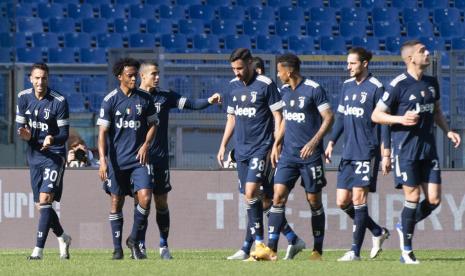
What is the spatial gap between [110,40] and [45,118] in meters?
11.4

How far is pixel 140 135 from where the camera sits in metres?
13.6

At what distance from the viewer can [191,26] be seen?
25547 mm

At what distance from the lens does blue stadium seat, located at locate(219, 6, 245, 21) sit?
1014 inches

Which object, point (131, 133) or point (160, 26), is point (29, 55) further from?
point (131, 133)

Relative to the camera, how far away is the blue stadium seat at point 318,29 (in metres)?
25.8

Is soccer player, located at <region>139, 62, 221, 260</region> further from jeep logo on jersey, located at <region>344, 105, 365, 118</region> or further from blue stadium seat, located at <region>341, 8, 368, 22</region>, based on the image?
blue stadium seat, located at <region>341, 8, 368, 22</region>

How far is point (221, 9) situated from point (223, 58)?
800 cm

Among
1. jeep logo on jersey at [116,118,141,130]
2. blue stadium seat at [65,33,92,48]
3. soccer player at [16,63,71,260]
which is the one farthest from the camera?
blue stadium seat at [65,33,92,48]

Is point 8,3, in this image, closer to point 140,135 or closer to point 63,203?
point 63,203

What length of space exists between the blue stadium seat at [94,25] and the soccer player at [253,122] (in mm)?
12325

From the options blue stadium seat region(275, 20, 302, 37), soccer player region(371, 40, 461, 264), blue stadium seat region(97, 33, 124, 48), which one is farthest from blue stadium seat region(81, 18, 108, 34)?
soccer player region(371, 40, 461, 264)

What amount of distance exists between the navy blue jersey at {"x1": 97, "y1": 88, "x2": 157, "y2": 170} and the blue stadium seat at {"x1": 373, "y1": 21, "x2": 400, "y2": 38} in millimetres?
13087

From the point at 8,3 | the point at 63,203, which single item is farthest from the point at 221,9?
the point at 63,203

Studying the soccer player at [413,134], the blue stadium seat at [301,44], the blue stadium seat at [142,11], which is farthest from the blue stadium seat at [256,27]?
the soccer player at [413,134]
